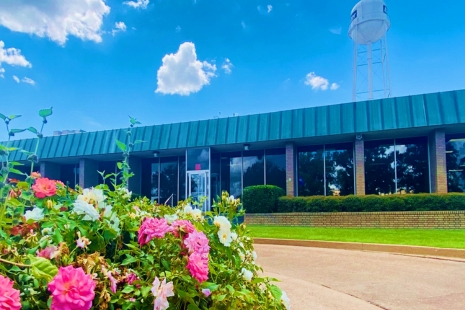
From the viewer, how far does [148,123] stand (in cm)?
2027

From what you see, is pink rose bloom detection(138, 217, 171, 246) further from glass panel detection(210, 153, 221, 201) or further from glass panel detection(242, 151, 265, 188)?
glass panel detection(210, 153, 221, 201)

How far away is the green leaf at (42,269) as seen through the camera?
1.15m

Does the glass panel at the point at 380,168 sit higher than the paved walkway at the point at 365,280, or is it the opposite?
the glass panel at the point at 380,168

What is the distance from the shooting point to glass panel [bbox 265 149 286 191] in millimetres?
18875

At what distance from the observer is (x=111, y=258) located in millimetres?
1628

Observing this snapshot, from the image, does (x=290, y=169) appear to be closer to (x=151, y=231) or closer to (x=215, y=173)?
(x=215, y=173)

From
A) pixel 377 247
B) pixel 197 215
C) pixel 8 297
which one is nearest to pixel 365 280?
pixel 377 247

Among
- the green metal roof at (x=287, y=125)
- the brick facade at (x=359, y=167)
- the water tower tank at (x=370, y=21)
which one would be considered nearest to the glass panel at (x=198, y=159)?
the green metal roof at (x=287, y=125)

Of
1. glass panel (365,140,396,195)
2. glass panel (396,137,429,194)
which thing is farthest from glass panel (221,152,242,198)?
glass panel (396,137,429,194)

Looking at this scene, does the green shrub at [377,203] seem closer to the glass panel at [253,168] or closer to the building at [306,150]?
the building at [306,150]

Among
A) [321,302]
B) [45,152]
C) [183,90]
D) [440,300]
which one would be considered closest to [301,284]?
[321,302]

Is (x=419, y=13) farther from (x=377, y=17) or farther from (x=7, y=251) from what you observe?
(x=7, y=251)

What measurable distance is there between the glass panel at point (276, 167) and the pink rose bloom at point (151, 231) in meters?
17.4

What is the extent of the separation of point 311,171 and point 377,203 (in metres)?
4.97
